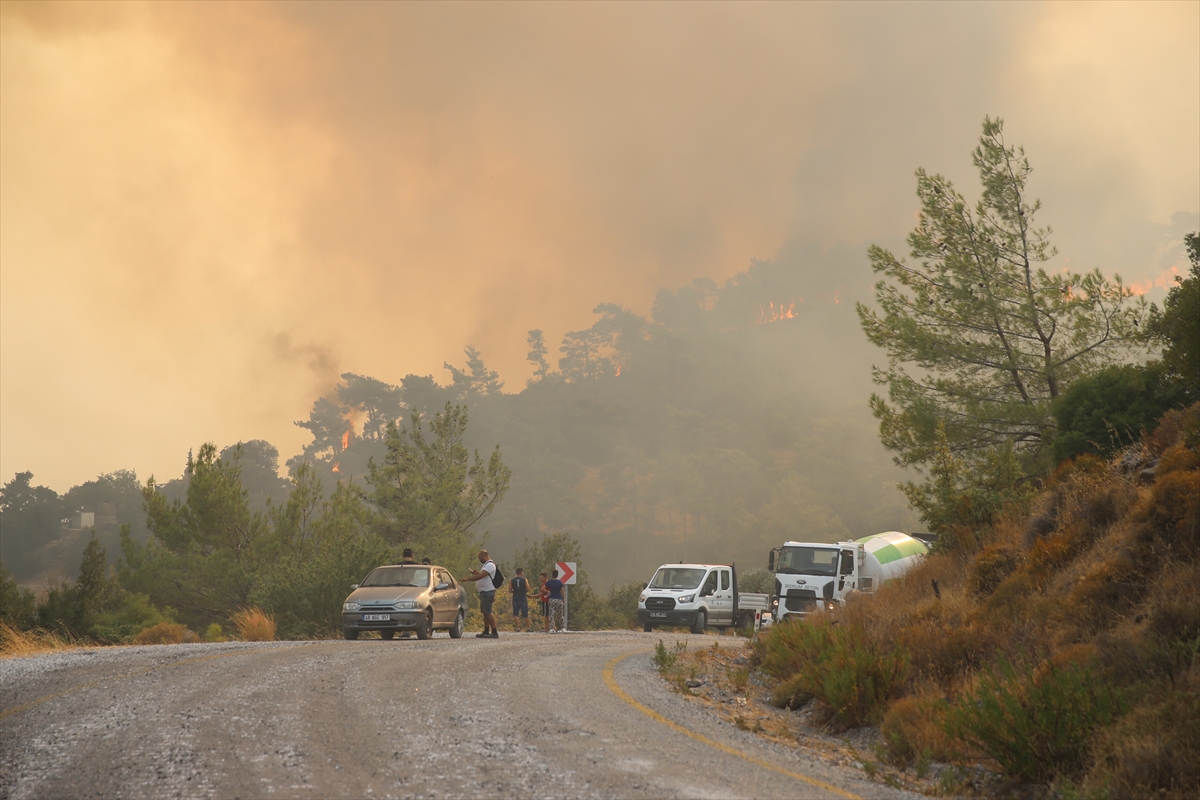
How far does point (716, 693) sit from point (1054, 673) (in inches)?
199

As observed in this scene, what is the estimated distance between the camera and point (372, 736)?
7.82 m

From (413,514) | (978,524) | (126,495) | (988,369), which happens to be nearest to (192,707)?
(978,524)

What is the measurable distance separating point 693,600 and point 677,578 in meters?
1.07

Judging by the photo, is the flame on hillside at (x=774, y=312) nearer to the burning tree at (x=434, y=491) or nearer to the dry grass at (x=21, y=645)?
the burning tree at (x=434, y=491)

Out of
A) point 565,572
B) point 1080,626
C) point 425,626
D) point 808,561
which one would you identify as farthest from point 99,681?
point 565,572

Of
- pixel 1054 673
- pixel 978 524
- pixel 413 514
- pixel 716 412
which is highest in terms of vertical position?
pixel 716 412

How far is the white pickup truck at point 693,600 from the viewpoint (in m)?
27.8

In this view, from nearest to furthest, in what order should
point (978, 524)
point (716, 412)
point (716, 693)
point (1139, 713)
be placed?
point (1139, 713)
point (716, 693)
point (978, 524)
point (716, 412)

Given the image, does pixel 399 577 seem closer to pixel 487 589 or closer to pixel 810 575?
pixel 487 589

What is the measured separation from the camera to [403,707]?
931 cm

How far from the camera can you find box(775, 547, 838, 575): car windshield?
2491 centimetres

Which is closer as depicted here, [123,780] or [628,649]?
[123,780]

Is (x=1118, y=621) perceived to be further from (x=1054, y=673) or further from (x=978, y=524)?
(x=978, y=524)

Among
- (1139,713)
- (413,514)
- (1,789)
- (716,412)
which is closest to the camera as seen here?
(1,789)
